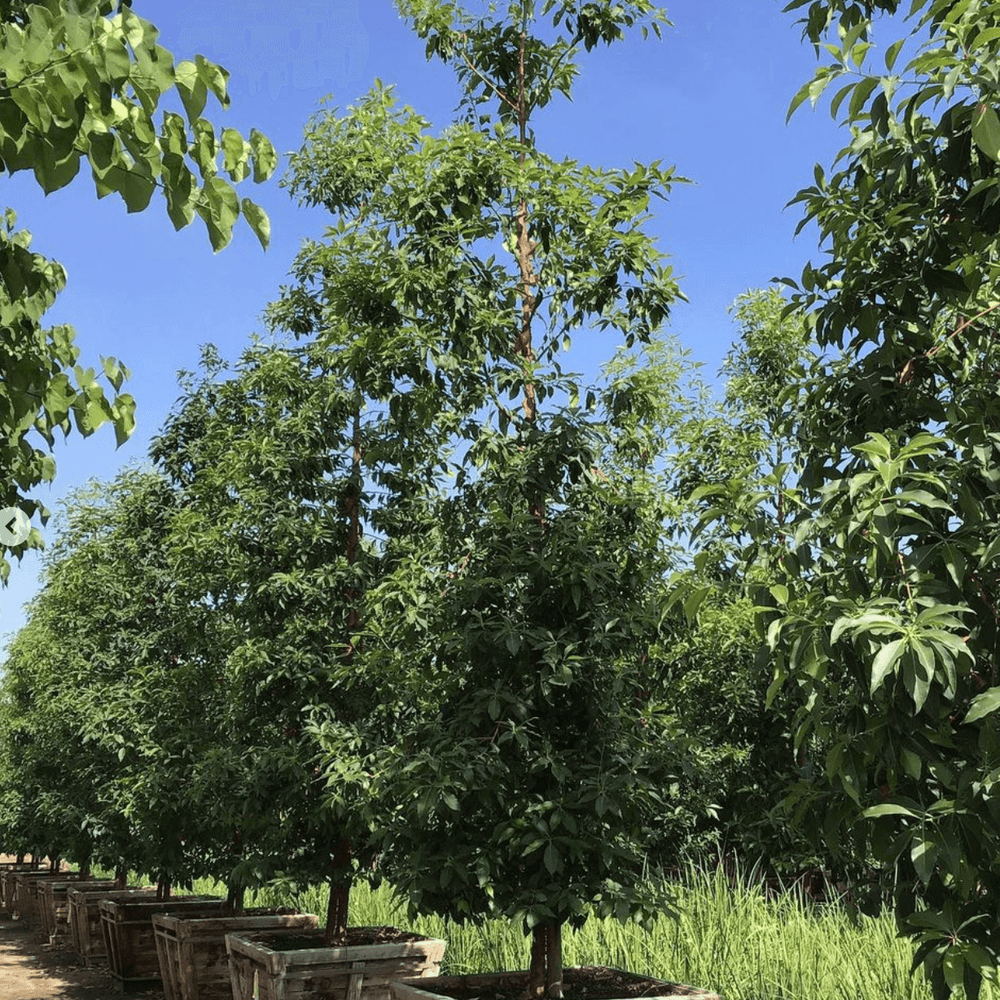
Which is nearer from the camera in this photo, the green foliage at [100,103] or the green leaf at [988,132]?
the green foliage at [100,103]

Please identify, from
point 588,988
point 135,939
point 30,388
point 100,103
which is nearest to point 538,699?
point 588,988

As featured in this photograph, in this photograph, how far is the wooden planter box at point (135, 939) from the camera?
14086mm

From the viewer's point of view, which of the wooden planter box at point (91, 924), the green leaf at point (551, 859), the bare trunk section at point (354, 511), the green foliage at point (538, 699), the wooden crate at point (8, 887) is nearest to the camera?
the green leaf at point (551, 859)

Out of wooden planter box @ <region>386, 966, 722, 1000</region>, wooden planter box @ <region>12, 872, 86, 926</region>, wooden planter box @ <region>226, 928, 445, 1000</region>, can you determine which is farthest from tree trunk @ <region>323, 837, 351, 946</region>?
wooden planter box @ <region>12, 872, 86, 926</region>

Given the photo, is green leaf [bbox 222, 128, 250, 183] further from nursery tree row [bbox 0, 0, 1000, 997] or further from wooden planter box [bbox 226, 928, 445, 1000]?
wooden planter box [bbox 226, 928, 445, 1000]

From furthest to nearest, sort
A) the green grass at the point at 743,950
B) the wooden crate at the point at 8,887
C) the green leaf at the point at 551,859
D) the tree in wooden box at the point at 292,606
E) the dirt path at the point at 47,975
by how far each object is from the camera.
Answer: the wooden crate at the point at 8,887 < the dirt path at the point at 47,975 < the tree in wooden box at the point at 292,606 < the green grass at the point at 743,950 < the green leaf at the point at 551,859

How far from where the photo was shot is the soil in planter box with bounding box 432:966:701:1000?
6379 mm

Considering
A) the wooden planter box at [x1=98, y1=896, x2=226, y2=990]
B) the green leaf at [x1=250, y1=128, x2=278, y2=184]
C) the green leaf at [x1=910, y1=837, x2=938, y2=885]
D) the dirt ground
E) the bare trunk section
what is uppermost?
the bare trunk section

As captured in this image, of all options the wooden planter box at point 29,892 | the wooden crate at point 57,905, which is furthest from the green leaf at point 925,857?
the wooden planter box at point 29,892

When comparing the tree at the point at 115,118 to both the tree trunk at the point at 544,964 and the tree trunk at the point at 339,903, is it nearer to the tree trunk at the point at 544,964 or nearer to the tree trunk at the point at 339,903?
the tree trunk at the point at 544,964

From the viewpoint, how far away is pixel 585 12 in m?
7.24

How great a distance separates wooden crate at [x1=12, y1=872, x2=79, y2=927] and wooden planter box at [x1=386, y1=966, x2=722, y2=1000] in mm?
19409

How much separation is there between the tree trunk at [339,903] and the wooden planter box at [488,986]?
2.40m

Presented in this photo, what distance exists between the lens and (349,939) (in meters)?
9.48
